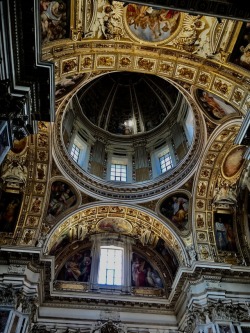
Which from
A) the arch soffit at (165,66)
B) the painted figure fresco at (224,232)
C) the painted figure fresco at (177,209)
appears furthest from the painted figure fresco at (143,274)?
the arch soffit at (165,66)

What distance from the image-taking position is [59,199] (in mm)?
15922

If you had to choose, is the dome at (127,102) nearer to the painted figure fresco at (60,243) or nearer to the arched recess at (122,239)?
the arched recess at (122,239)

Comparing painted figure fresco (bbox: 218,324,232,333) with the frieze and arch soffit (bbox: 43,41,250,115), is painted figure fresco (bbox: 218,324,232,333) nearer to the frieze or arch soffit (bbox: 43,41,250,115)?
the frieze

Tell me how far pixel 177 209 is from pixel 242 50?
8479 millimetres

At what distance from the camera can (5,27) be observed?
22.1 ft

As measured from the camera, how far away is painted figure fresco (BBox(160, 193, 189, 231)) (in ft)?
52.8

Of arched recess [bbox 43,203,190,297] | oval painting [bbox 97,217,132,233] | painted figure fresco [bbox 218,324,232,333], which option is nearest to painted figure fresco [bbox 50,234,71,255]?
arched recess [bbox 43,203,190,297]

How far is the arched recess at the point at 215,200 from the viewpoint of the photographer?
1498 centimetres

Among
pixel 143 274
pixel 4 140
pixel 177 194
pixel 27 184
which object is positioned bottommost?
pixel 4 140

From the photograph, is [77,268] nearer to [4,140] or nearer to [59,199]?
[59,199]

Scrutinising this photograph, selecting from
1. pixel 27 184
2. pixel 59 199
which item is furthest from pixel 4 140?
pixel 59 199

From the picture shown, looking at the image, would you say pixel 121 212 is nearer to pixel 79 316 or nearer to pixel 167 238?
pixel 167 238

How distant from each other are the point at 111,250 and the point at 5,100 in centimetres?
1208

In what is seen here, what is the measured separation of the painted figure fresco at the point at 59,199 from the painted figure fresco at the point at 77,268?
291cm
